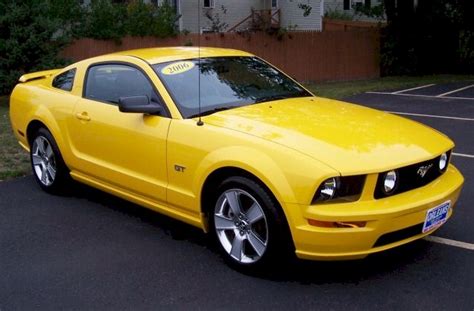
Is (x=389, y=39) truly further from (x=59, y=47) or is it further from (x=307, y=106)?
(x=307, y=106)

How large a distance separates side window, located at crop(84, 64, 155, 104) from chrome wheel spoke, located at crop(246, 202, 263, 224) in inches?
53.9

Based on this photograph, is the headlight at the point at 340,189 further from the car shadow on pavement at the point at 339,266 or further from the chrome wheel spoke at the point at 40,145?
the chrome wheel spoke at the point at 40,145

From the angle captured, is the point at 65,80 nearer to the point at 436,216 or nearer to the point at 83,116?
the point at 83,116

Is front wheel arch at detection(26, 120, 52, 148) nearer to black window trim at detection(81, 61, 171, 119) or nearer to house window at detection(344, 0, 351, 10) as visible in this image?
black window trim at detection(81, 61, 171, 119)

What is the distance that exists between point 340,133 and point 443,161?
2.72ft

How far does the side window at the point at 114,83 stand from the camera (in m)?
4.92

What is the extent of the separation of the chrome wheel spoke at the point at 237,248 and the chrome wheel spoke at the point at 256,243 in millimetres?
86

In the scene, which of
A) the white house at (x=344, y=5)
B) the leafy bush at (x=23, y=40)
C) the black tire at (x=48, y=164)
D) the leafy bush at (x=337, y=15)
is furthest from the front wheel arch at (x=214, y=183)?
the white house at (x=344, y=5)

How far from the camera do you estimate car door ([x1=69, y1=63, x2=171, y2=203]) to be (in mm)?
4566

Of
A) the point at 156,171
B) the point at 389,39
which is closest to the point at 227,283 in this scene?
the point at 156,171

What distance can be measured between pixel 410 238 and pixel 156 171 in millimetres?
1947

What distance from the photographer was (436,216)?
12.9 ft

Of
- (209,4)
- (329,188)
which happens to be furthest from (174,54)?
(209,4)

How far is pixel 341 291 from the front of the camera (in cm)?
374
